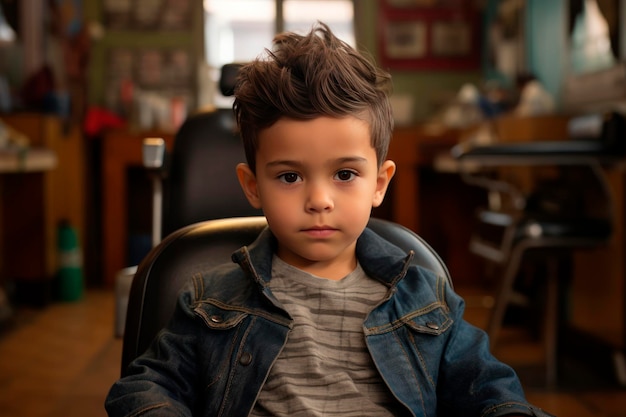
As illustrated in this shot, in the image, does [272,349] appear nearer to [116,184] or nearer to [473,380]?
[473,380]

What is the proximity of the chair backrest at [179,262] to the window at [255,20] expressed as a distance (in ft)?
15.9

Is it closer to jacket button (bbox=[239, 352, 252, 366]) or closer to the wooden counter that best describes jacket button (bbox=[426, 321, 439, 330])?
jacket button (bbox=[239, 352, 252, 366])

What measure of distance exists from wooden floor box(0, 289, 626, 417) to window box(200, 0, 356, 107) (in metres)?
2.56

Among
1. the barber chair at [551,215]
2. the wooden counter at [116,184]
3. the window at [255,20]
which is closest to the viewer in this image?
the barber chair at [551,215]

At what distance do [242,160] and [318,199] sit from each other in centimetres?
132

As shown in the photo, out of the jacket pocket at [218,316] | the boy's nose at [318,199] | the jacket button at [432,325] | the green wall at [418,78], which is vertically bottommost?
the jacket button at [432,325]

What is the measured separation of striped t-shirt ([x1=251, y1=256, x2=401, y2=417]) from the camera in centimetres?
111

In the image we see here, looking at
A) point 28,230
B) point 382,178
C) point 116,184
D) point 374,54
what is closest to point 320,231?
point 382,178

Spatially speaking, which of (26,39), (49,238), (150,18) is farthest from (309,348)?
(150,18)

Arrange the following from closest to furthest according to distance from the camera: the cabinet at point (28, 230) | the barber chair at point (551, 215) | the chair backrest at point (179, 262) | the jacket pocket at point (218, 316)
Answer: the jacket pocket at point (218, 316)
the chair backrest at point (179, 262)
the barber chair at point (551, 215)
the cabinet at point (28, 230)

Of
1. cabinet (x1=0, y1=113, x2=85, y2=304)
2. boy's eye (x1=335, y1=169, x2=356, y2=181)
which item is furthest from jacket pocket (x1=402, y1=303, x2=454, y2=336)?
cabinet (x1=0, y1=113, x2=85, y2=304)

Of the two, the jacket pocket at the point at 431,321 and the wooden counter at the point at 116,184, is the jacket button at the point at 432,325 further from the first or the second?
the wooden counter at the point at 116,184

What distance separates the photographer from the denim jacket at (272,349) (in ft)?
3.65

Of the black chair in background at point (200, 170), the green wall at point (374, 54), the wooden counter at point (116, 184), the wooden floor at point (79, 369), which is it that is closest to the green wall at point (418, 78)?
the green wall at point (374, 54)
